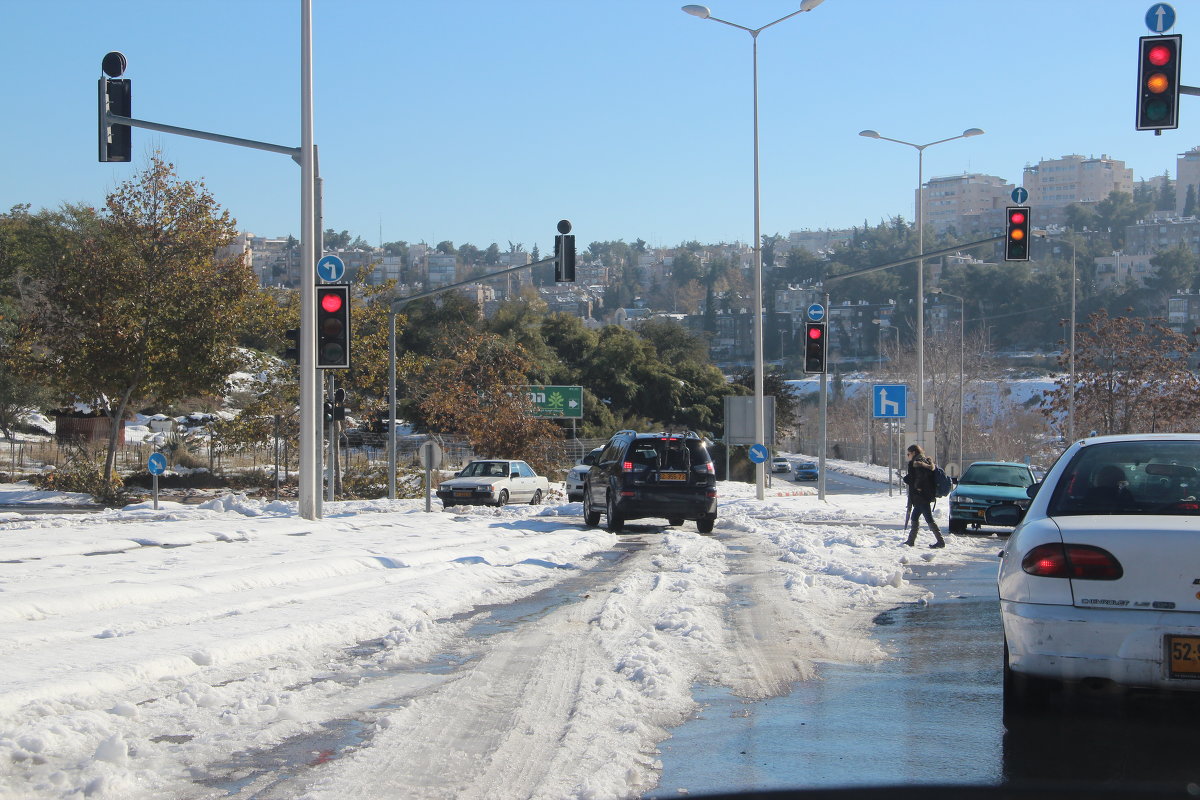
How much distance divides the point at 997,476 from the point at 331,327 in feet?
45.3

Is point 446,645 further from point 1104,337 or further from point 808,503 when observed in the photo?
point 1104,337

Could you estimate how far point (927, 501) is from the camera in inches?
754

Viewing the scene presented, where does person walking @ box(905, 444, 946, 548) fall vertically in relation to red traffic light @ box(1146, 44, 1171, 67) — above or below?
below

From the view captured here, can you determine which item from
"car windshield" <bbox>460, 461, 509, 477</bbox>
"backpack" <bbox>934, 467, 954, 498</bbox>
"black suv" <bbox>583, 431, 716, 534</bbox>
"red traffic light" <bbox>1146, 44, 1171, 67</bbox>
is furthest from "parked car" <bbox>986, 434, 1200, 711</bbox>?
"car windshield" <bbox>460, 461, 509, 477</bbox>

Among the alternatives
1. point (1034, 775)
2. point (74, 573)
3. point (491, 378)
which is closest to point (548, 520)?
point (74, 573)

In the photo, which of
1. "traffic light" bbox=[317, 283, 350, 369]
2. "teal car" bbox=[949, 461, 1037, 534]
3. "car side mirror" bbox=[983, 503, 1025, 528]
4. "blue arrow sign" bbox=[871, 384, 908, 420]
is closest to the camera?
"car side mirror" bbox=[983, 503, 1025, 528]

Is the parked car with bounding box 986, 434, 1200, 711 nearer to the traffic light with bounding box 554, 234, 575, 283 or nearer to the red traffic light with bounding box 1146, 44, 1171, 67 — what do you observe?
the red traffic light with bounding box 1146, 44, 1171, 67

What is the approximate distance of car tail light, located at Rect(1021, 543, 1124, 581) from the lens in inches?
228

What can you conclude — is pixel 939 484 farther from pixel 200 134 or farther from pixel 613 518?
pixel 200 134

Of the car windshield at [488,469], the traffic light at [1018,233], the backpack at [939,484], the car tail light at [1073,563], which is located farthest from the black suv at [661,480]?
the car tail light at [1073,563]

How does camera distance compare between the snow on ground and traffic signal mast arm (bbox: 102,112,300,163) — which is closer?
the snow on ground

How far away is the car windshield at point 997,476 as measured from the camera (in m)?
24.0

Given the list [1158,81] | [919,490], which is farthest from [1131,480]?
[919,490]

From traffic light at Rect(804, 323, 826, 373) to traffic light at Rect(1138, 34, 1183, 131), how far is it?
16022mm
